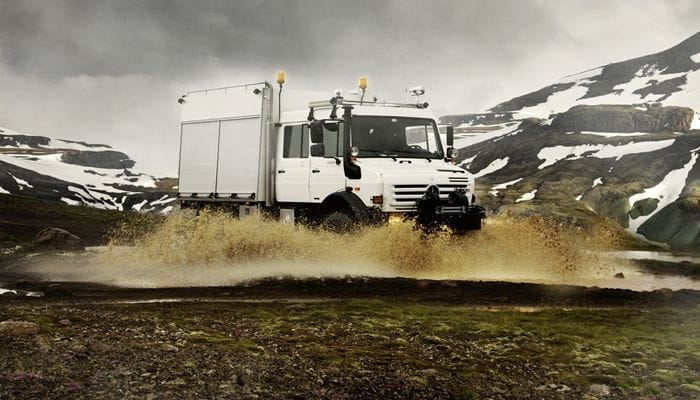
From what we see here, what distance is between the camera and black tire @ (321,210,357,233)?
16.0m

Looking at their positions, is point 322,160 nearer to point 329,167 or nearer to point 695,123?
point 329,167

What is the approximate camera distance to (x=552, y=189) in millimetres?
75938

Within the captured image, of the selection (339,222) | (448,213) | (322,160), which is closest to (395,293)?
(448,213)

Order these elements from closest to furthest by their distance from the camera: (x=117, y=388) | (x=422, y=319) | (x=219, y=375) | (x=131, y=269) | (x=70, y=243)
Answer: (x=117, y=388) → (x=219, y=375) → (x=422, y=319) → (x=131, y=269) → (x=70, y=243)

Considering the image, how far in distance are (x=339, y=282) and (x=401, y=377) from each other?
24.6ft

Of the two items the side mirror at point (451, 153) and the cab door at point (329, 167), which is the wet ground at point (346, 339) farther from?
the side mirror at point (451, 153)

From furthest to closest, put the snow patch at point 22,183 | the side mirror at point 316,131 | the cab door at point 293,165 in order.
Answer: the snow patch at point 22,183
the cab door at point 293,165
the side mirror at point 316,131

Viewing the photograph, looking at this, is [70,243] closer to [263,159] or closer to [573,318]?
[263,159]

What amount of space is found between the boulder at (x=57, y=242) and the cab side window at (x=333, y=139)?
1246cm

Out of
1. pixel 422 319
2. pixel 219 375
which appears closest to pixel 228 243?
pixel 422 319

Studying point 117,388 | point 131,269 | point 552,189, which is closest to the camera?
point 117,388

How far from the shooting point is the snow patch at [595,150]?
83.9 meters

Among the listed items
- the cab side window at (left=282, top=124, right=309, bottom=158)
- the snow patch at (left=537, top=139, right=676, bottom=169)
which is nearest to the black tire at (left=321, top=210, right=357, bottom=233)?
the cab side window at (left=282, top=124, right=309, bottom=158)

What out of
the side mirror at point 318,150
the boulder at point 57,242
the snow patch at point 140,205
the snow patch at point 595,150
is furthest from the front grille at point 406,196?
the snow patch at point 140,205
